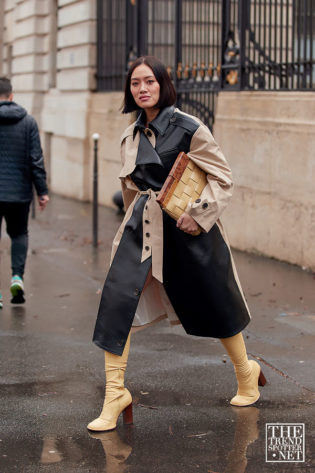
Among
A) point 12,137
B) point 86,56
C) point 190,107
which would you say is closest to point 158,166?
point 12,137

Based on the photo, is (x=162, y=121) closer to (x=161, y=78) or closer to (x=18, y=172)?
(x=161, y=78)

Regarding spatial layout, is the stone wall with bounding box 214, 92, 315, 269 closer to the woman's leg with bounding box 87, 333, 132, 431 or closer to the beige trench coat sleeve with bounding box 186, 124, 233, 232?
the beige trench coat sleeve with bounding box 186, 124, 233, 232

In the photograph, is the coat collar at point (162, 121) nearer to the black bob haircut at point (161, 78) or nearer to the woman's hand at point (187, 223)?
the black bob haircut at point (161, 78)

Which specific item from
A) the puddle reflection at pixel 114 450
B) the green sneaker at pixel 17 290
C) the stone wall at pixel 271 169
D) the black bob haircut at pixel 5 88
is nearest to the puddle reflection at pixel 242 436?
the puddle reflection at pixel 114 450

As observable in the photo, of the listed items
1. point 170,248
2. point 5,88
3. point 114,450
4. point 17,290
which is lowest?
point 114,450

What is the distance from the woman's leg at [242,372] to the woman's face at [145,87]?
1.33 metres

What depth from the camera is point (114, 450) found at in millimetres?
4520

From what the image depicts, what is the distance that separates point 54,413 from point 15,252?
3.43 metres

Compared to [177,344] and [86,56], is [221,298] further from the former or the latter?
[86,56]

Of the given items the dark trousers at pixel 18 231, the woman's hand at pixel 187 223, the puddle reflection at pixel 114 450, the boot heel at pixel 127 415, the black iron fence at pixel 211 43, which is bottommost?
the puddle reflection at pixel 114 450

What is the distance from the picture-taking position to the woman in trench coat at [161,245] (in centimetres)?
488

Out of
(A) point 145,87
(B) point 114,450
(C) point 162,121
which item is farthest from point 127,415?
(A) point 145,87

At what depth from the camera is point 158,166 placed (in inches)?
194

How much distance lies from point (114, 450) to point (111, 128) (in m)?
12.3
